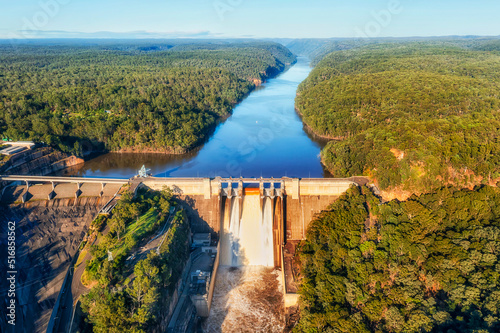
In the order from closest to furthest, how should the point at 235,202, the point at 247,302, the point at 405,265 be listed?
the point at 405,265 < the point at 247,302 < the point at 235,202

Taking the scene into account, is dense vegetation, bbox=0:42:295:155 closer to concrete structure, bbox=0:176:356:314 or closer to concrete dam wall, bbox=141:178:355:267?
concrete structure, bbox=0:176:356:314

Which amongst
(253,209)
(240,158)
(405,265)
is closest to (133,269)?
(253,209)

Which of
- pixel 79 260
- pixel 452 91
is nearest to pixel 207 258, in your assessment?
pixel 79 260

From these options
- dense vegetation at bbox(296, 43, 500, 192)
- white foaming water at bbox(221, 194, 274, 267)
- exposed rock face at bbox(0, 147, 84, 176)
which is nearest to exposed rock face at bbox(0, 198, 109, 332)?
exposed rock face at bbox(0, 147, 84, 176)

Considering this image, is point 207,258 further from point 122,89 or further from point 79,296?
point 122,89

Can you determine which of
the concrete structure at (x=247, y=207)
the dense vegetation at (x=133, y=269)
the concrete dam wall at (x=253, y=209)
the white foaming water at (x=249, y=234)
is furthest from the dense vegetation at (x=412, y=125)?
the dense vegetation at (x=133, y=269)

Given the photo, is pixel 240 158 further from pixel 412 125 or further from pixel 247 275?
pixel 412 125
